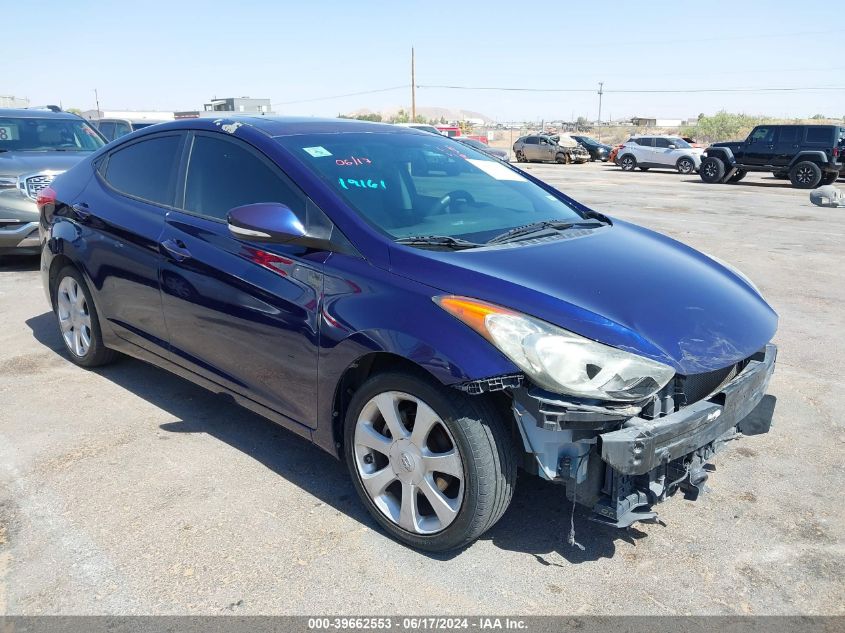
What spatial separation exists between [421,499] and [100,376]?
292 centimetres

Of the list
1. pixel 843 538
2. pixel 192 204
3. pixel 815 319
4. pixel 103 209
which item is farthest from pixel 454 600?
pixel 815 319

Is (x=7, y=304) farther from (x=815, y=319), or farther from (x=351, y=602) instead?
(x=815, y=319)

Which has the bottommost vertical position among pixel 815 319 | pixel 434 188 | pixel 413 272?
pixel 815 319

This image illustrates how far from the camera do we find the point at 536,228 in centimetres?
355

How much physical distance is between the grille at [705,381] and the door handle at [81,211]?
12.1ft

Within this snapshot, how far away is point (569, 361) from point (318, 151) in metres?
1.71

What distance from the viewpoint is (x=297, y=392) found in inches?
127

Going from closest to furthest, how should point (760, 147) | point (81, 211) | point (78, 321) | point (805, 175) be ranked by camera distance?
point (81, 211) < point (78, 321) < point (805, 175) < point (760, 147)

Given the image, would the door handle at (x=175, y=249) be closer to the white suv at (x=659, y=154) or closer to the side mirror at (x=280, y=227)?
the side mirror at (x=280, y=227)

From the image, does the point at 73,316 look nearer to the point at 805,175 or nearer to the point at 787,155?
the point at 805,175

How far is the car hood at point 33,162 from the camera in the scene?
26.5ft

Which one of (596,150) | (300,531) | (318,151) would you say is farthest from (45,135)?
(596,150)

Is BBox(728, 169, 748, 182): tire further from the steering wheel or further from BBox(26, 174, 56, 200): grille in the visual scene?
the steering wheel

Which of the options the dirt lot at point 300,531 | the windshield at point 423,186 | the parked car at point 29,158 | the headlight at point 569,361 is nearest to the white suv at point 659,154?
the parked car at point 29,158
